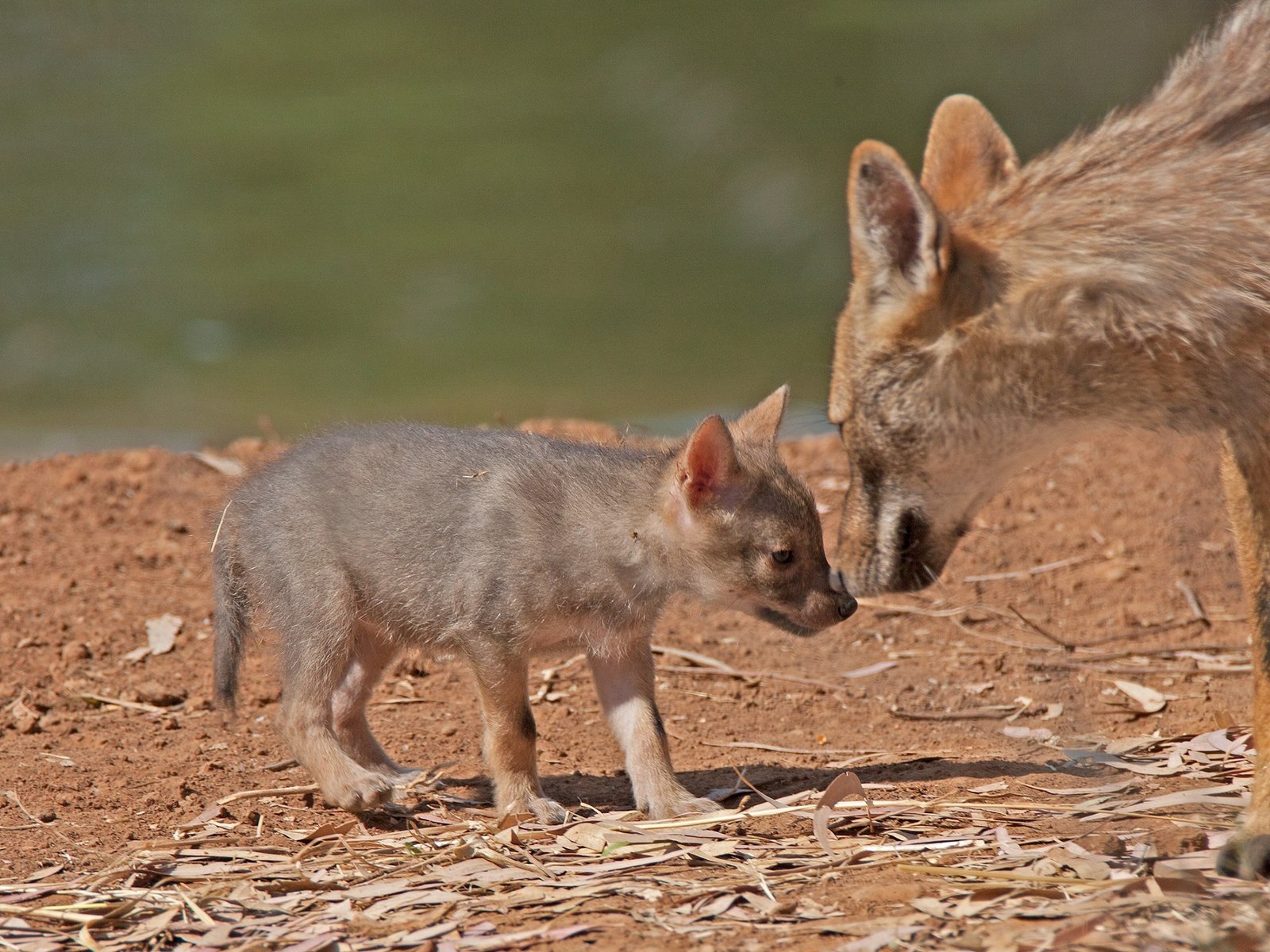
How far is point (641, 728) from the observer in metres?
5.03

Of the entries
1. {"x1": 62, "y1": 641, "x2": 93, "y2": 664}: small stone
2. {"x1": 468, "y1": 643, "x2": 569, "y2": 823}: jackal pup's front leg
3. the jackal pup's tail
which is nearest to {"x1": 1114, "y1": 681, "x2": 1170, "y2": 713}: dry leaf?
{"x1": 468, "y1": 643, "x2": 569, "y2": 823}: jackal pup's front leg

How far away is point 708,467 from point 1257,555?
5.50 feet

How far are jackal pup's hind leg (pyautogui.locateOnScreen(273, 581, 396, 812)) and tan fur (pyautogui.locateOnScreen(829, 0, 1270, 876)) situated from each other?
73.1 inches

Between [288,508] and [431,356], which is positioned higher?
[431,356]

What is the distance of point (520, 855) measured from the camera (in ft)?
14.5

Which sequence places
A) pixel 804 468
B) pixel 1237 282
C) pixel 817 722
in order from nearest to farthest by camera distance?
pixel 1237 282, pixel 817 722, pixel 804 468

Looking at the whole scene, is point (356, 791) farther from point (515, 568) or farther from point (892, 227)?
point (892, 227)

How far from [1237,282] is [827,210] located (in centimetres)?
742

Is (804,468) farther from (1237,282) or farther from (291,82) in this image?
(291,82)

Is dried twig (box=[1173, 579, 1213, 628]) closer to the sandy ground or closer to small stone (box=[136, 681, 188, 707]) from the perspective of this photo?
the sandy ground

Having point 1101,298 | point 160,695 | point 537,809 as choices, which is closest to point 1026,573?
point 1101,298

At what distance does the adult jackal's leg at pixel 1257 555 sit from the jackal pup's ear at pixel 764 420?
1.48 meters

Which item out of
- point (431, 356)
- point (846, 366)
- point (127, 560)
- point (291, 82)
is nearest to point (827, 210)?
point (431, 356)

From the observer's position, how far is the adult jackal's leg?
14.4ft
